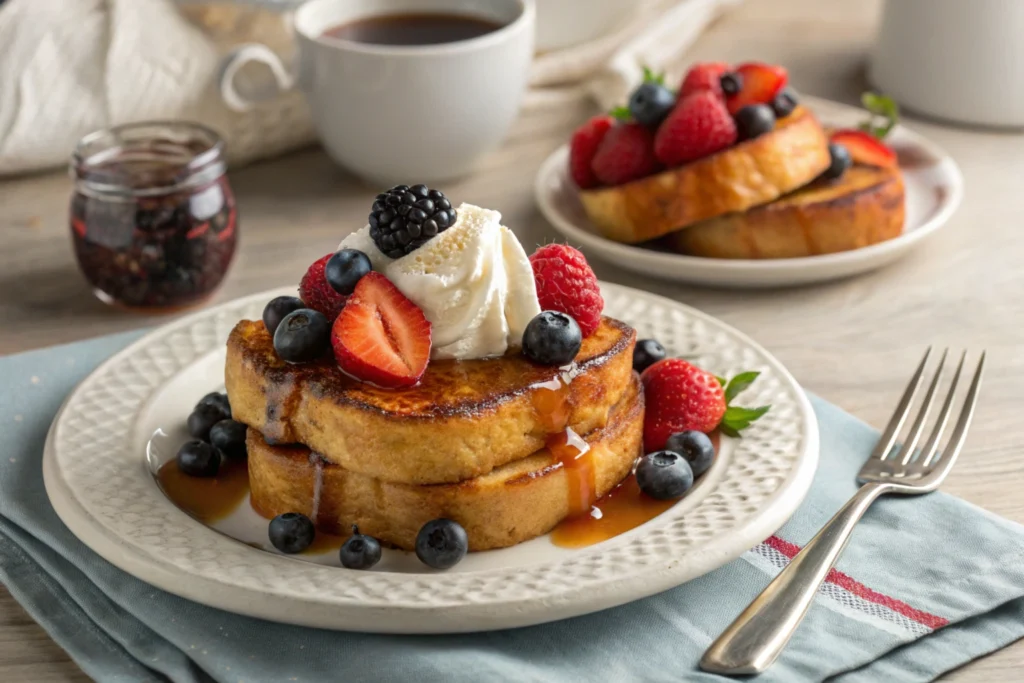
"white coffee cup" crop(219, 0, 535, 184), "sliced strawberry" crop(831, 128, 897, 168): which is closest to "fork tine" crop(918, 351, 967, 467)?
"sliced strawberry" crop(831, 128, 897, 168)

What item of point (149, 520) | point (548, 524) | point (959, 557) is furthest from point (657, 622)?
point (149, 520)

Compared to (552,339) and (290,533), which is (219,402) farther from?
(552,339)

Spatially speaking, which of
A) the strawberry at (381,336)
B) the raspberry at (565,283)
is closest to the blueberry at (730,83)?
the raspberry at (565,283)

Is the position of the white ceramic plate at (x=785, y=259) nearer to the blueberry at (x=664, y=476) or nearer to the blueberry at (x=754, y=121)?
the blueberry at (x=754, y=121)

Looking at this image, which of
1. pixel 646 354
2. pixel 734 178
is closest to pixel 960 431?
pixel 646 354

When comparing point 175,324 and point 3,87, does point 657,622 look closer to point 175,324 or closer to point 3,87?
point 175,324

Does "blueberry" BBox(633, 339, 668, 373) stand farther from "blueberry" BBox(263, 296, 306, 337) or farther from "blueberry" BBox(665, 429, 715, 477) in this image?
"blueberry" BBox(263, 296, 306, 337)
